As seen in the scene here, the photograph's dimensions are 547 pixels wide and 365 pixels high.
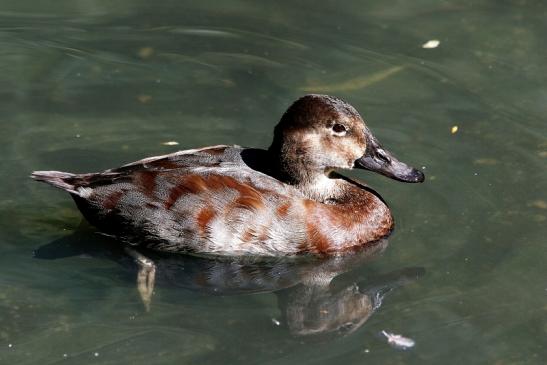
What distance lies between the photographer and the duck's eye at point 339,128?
837 cm

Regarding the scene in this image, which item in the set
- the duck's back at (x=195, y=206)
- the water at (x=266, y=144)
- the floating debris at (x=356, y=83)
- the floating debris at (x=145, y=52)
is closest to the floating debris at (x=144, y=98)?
the water at (x=266, y=144)

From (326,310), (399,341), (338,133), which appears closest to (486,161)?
(338,133)

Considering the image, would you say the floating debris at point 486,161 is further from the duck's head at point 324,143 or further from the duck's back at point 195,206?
the duck's back at point 195,206

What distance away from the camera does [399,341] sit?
727 centimetres

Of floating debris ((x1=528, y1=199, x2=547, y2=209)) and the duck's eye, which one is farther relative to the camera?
floating debris ((x1=528, y1=199, x2=547, y2=209))

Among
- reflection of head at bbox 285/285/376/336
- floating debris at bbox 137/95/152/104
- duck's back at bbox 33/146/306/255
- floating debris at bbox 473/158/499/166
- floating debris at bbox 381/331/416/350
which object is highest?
floating debris at bbox 137/95/152/104

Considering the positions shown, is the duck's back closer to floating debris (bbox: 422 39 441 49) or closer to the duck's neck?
the duck's neck

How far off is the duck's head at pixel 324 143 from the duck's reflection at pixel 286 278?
0.63 m

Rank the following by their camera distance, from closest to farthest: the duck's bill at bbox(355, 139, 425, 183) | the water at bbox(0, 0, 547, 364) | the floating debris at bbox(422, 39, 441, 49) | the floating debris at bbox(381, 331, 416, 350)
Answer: the floating debris at bbox(381, 331, 416, 350), the water at bbox(0, 0, 547, 364), the duck's bill at bbox(355, 139, 425, 183), the floating debris at bbox(422, 39, 441, 49)

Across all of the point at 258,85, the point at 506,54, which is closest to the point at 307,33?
the point at 258,85

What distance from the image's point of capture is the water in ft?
24.1

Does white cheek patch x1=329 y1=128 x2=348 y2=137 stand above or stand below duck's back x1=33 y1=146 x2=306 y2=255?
above

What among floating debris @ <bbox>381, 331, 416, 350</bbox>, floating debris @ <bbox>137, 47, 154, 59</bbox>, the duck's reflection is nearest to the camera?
floating debris @ <bbox>381, 331, 416, 350</bbox>

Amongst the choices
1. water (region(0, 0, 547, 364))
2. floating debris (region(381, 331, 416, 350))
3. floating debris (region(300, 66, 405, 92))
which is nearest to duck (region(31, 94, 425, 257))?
water (region(0, 0, 547, 364))
